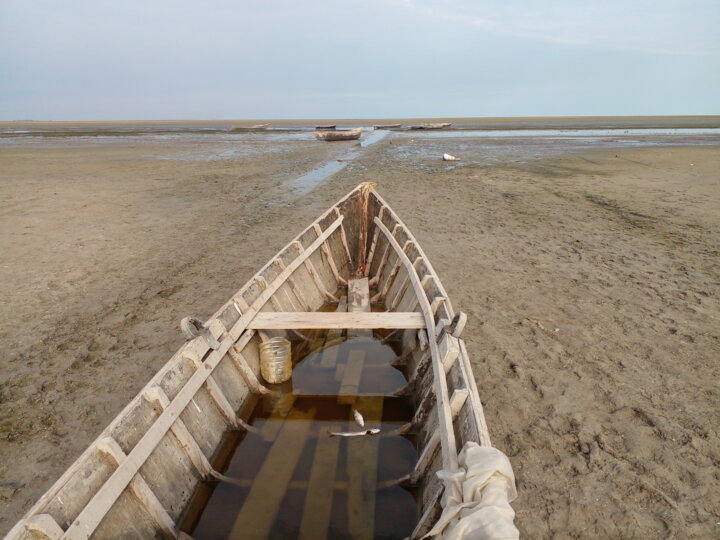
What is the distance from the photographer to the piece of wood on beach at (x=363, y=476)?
3217mm

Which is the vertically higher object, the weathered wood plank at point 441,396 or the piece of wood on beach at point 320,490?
the weathered wood plank at point 441,396

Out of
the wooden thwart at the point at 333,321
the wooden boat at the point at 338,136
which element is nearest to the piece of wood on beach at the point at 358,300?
the wooden thwart at the point at 333,321

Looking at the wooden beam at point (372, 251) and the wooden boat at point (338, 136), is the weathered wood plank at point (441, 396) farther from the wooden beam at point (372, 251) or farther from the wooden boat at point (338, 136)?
the wooden boat at point (338, 136)

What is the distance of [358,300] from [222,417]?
3.52 m

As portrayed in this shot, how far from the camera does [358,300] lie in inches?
277

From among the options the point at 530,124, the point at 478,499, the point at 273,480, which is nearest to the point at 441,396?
the point at 478,499

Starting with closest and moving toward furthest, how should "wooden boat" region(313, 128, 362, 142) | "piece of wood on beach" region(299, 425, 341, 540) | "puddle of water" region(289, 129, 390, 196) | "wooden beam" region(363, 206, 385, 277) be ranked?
"piece of wood on beach" region(299, 425, 341, 540), "wooden beam" region(363, 206, 385, 277), "puddle of water" region(289, 129, 390, 196), "wooden boat" region(313, 128, 362, 142)

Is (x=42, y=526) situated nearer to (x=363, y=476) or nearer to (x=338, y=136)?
(x=363, y=476)

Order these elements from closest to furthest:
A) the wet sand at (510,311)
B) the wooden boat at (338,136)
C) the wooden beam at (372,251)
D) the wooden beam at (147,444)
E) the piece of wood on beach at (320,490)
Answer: the wooden beam at (147,444), the piece of wood on beach at (320,490), the wet sand at (510,311), the wooden beam at (372,251), the wooden boat at (338,136)

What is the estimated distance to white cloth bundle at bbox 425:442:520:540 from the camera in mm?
2035

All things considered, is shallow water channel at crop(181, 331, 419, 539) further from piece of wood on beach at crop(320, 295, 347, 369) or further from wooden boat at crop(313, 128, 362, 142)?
wooden boat at crop(313, 128, 362, 142)

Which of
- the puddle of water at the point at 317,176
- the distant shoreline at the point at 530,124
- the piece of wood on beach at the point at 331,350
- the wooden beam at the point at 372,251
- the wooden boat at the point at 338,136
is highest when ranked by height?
the distant shoreline at the point at 530,124

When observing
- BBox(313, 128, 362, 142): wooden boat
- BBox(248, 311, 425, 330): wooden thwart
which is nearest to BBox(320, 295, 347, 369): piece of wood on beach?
BBox(248, 311, 425, 330): wooden thwart

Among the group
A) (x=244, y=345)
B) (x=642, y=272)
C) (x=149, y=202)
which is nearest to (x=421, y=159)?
(x=149, y=202)
